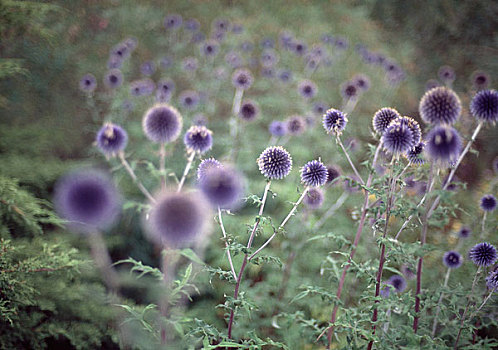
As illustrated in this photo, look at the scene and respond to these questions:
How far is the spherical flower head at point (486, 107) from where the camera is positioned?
1856 mm

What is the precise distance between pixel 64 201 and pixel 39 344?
2.73 feet

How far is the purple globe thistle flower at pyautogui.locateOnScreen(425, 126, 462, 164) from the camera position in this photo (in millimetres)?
1509

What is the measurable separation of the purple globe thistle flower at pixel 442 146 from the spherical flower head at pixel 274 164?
2.28 feet

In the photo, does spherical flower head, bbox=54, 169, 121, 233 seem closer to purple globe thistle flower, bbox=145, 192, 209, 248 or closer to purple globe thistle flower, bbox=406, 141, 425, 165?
purple globe thistle flower, bbox=145, 192, 209, 248

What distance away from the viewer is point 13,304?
69.4 inches

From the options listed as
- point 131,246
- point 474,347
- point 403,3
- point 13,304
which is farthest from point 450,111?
point 403,3

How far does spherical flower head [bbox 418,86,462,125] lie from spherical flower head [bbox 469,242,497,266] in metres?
0.71

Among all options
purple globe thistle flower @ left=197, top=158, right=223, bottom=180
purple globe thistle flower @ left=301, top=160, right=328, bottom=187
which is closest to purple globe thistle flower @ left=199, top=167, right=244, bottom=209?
purple globe thistle flower @ left=197, top=158, right=223, bottom=180

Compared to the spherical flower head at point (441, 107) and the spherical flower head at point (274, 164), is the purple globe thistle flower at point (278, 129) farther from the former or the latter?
the spherical flower head at point (441, 107)

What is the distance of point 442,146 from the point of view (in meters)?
1.51

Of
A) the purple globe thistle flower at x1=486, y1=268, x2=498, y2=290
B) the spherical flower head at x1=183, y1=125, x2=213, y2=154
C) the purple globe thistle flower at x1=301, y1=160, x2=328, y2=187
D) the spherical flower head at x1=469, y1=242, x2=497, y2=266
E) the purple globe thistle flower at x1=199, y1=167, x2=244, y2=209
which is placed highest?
the spherical flower head at x1=183, y1=125, x2=213, y2=154

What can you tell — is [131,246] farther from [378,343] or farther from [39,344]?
[378,343]

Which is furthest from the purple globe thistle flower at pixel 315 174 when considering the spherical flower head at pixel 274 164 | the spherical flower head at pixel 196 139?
the spherical flower head at pixel 196 139

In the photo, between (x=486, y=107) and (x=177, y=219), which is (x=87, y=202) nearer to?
(x=177, y=219)
